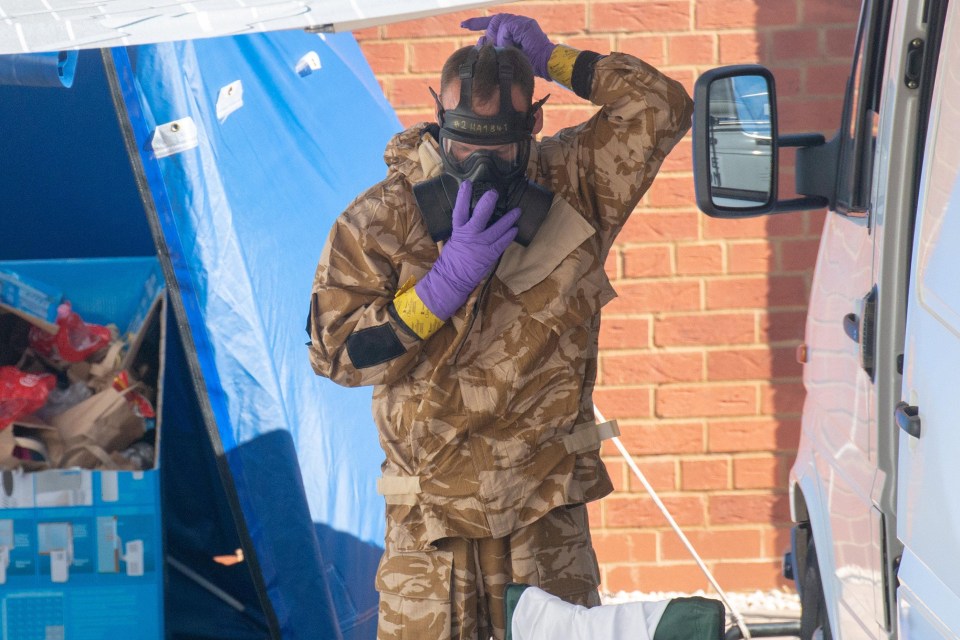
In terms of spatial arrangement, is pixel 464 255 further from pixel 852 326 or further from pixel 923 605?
pixel 923 605

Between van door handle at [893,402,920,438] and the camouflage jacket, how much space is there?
37.0 inches

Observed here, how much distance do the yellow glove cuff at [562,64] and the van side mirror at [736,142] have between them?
49 centimetres

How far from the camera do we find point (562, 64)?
269 centimetres

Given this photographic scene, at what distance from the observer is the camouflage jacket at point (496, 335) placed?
2.55m

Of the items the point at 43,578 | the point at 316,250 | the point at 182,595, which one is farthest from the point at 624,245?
the point at 43,578

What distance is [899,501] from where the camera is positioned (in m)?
1.81

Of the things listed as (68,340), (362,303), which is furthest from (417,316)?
(68,340)

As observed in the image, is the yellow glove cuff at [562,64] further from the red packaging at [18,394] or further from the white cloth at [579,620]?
the red packaging at [18,394]

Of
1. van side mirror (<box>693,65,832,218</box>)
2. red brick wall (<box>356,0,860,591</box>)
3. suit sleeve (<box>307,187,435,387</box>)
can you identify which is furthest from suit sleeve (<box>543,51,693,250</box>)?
red brick wall (<box>356,0,860,591</box>)

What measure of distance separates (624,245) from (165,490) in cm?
183

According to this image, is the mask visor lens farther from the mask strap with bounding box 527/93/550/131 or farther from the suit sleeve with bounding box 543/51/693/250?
the suit sleeve with bounding box 543/51/693/250

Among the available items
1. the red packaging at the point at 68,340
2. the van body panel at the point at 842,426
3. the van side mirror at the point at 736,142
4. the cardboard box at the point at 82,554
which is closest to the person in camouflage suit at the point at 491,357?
the van side mirror at the point at 736,142

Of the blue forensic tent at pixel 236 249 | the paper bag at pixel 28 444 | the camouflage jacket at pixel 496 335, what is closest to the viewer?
the camouflage jacket at pixel 496 335

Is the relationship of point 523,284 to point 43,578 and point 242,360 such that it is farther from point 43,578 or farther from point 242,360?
point 43,578
